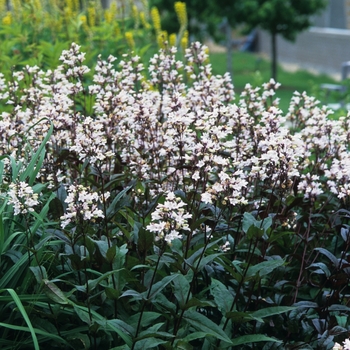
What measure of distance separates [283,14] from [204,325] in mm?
16983

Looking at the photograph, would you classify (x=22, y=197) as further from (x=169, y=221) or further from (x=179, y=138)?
(x=179, y=138)

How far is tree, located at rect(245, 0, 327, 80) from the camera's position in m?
18.6

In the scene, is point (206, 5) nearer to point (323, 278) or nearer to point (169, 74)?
point (169, 74)

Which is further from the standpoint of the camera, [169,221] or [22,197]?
[22,197]

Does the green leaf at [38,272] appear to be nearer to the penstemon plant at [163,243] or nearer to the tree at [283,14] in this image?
the penstemon plant at [163,243]

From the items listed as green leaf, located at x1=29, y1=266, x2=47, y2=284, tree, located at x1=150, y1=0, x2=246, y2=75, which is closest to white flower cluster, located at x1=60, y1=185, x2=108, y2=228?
green leaf, located at x1=29, y1=266, x2=47, y2=284

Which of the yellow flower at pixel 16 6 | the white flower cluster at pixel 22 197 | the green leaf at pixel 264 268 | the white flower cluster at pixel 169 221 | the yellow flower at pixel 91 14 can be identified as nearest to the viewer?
the white flower cluster at pixel 169 221

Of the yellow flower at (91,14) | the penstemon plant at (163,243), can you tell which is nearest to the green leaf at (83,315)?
the penstemon plant at (163,243)

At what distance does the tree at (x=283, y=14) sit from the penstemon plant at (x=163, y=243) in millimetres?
15230

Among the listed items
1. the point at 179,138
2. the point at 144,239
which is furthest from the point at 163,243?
the point at 179,138

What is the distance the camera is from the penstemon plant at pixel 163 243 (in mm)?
2799

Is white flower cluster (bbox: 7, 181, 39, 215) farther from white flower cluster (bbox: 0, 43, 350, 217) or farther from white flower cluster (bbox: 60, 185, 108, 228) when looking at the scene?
white flower cluster (bbox: 0, 43, 350, 217)

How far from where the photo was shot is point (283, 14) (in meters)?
18.8

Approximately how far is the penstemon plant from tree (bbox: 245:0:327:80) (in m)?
15.2
